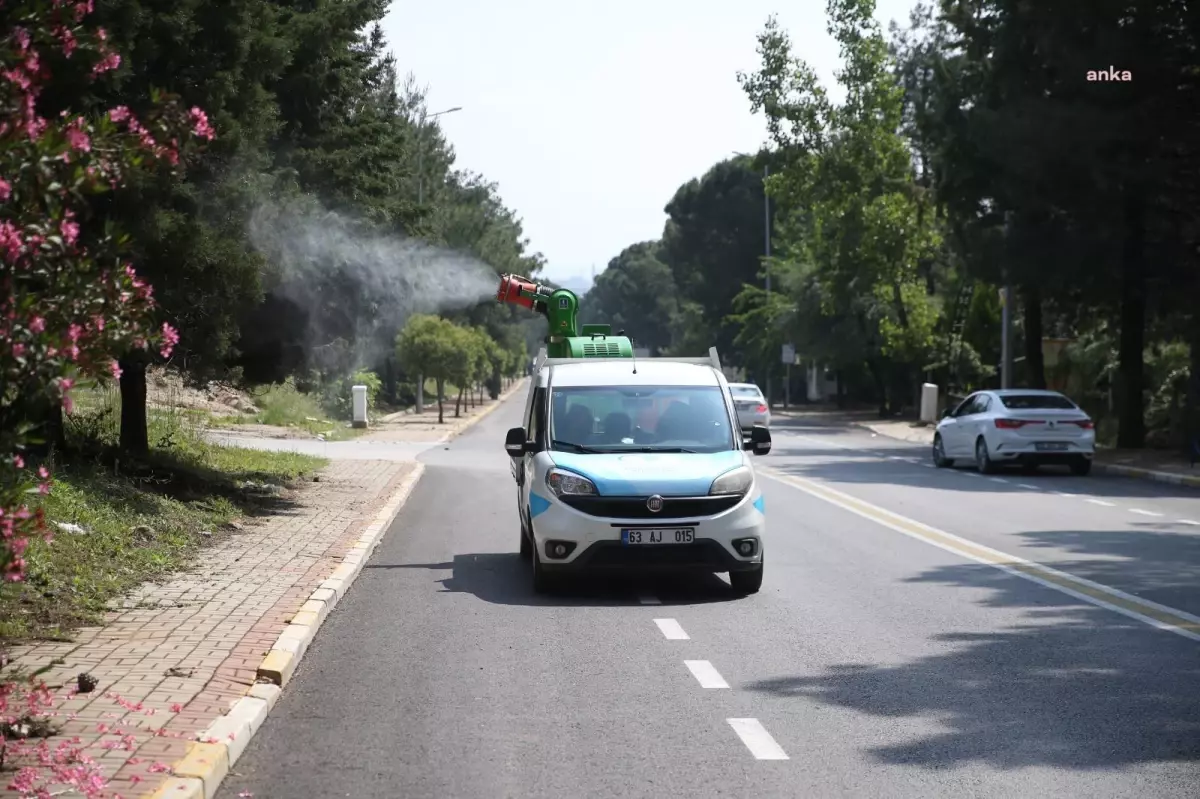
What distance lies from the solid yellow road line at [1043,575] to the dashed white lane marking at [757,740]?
395cm

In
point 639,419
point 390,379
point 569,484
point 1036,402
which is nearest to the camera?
point 569,484

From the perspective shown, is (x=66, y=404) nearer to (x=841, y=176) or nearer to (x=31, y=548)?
(x=31, y=548)

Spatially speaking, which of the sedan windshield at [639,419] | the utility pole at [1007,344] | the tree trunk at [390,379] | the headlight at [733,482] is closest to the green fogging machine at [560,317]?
the sedan windshield at [639,419]

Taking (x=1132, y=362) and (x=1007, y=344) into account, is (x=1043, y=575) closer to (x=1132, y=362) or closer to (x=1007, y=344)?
(x=1132, y=362)

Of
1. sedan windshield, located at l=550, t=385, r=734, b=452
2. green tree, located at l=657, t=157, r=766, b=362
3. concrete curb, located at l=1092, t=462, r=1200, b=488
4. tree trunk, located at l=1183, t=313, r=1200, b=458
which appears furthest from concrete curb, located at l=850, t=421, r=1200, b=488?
green tree, located at l=657, t=157, r=766, b=362

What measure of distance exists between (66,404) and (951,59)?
3458 cm

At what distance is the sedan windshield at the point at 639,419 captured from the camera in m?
12.9

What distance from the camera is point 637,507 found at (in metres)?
11.9

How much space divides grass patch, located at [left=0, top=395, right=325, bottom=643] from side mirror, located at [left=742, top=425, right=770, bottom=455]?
493 cm

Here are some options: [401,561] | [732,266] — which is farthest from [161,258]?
[732,266]

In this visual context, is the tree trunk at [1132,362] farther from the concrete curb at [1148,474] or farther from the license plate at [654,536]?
the license plate at [654,536]

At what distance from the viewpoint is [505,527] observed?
59.1 ft

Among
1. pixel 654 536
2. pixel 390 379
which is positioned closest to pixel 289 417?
pixel 390 379

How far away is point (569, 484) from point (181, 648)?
3930 mm
